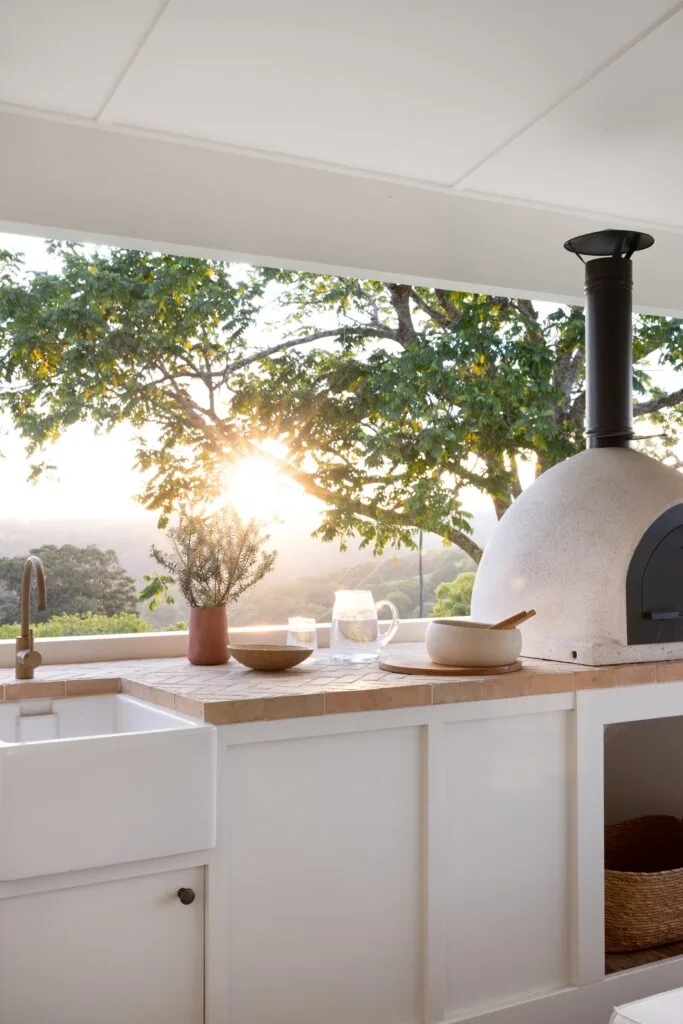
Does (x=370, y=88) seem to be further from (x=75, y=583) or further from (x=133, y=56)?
(x=75, y=583)

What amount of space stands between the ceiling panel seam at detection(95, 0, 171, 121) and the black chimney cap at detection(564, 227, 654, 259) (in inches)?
57.8

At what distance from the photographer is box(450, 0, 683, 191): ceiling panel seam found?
205cm

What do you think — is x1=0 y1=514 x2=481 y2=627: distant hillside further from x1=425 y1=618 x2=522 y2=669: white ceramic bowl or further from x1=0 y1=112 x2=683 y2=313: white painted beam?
x1=425 y1=618 x2=522 y2=669: white ceramic bowl

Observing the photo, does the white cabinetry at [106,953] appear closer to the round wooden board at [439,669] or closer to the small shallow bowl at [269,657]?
the small shallow bowl at [269,657]

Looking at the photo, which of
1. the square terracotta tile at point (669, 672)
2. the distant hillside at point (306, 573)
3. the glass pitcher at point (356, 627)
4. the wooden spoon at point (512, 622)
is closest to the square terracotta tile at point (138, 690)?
the glass pitcher at point (356, 627)

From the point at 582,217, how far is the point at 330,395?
6.53 ft

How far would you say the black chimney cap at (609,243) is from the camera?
300 cm

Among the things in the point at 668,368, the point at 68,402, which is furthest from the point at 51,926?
the point at 668,368

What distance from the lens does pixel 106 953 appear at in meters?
1.90

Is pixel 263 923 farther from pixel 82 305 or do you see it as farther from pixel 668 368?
pixel 668 368

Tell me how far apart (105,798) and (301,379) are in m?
3.25

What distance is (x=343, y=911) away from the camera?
217 cm

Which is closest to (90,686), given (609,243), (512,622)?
(512,622)

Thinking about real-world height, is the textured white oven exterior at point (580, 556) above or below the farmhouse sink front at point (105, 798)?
above
